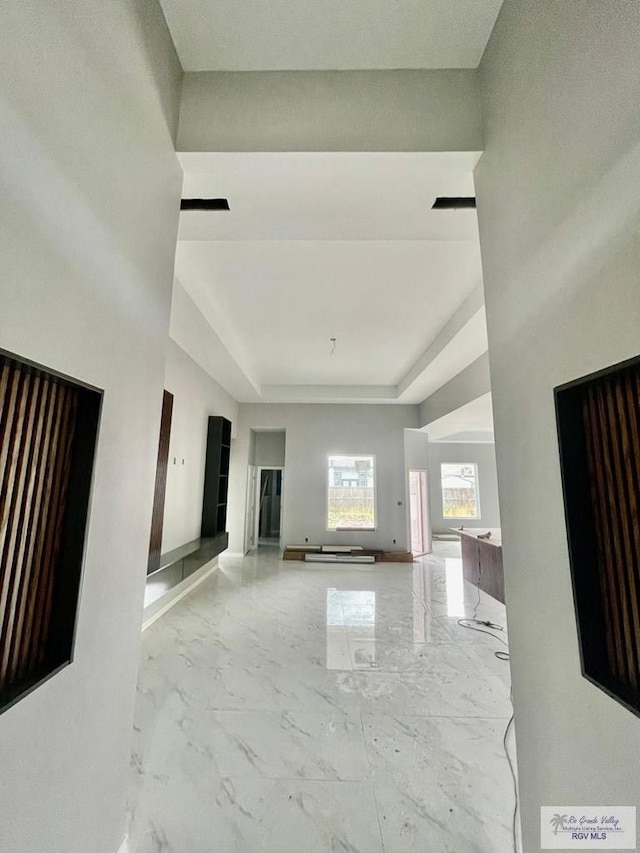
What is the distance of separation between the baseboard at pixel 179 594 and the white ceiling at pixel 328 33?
3.99 meters

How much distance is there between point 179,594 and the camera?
4742 mm

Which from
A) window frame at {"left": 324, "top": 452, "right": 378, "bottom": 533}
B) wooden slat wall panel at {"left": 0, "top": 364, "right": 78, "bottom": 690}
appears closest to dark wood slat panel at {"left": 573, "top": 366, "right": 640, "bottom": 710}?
wooden slat wall panel at {"left": 0, "top": 364, "right": 78, "bottom": 690}

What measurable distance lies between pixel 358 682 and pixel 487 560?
3.13 metres

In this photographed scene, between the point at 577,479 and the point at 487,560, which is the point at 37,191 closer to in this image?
the point at 577,479

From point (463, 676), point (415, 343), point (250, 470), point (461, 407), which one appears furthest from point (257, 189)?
point (250, 470)

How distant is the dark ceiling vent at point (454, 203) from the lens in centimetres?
207

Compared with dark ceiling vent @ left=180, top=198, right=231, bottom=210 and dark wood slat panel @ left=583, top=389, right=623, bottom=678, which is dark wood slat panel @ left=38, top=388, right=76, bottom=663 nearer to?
dark ceiling vent @ left=180, top=198, right=231, bottom=210

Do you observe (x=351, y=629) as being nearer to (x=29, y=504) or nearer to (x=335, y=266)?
(x=29, y=504)

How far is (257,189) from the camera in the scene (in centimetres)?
199

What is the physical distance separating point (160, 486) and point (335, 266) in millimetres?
3148

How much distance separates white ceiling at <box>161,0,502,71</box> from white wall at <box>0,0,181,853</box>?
205 mm

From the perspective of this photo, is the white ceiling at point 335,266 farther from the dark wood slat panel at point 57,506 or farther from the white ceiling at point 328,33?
the dark wood slat panel at point 57,506

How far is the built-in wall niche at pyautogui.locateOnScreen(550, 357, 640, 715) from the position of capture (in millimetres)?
939

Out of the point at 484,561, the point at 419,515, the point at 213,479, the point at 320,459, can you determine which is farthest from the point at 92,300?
the point at 419,515
